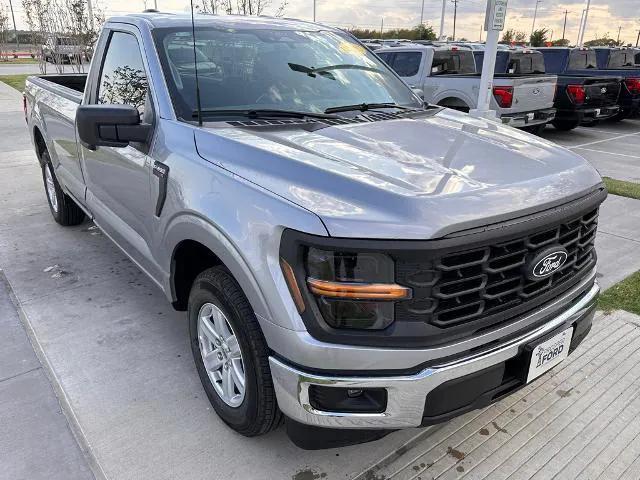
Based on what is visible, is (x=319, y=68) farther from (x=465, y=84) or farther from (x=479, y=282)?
(x=465, y=84)

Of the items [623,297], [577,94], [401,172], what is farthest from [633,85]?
[401,172]

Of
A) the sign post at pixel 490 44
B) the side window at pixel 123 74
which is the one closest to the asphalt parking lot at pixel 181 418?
the side window at pixel 123 74

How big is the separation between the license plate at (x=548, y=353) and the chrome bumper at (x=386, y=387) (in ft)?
0.43

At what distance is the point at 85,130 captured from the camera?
8.59 ft

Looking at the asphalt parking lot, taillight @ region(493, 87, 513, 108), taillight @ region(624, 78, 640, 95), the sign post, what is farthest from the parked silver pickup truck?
the asphalt parking lot

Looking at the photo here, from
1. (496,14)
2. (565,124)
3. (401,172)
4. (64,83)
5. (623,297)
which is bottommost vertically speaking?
(565,124)

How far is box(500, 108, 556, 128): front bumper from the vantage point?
9906 mm

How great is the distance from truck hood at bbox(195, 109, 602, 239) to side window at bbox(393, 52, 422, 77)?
28.5 ft

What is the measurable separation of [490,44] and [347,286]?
7931 millimetres

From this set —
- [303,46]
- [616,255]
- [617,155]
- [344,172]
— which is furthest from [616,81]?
[344,172]

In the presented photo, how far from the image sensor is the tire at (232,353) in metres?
2.17

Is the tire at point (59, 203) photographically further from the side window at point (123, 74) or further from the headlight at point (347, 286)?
the headlight at point (347, 286)

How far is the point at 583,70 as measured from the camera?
13.5 meters

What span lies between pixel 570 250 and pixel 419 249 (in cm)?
92
